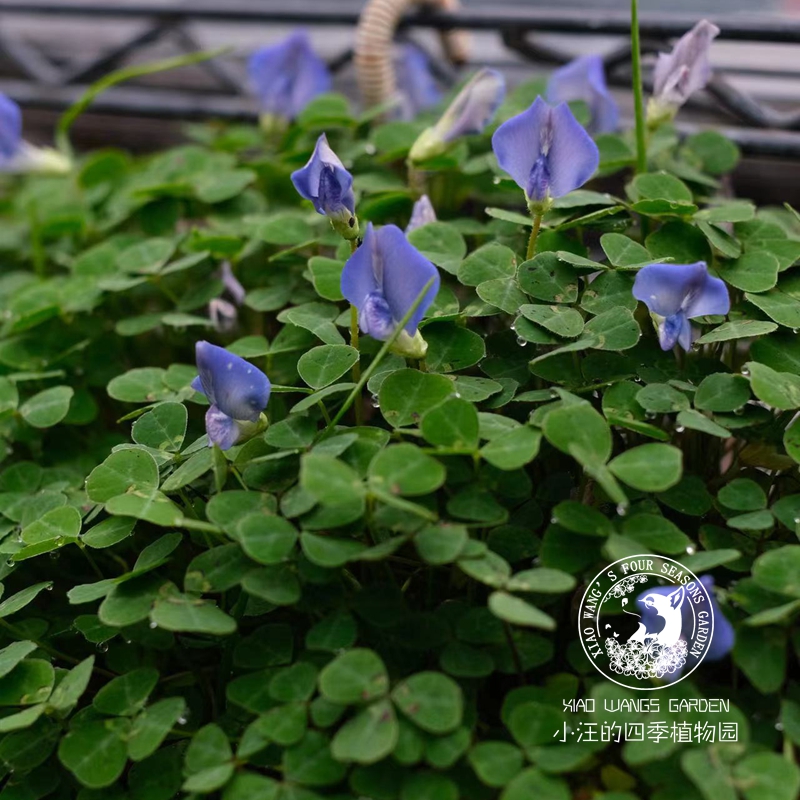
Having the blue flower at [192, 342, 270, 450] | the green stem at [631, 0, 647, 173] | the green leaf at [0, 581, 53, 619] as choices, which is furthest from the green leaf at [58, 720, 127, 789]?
the green stem at [631, 0, 647, 173]

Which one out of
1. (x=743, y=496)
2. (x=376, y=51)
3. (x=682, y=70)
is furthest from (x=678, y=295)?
(x=376, y=51)

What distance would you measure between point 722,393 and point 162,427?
43 cm

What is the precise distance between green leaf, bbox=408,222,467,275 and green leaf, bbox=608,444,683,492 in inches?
10.7

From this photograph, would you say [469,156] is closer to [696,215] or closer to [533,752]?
[696,215]

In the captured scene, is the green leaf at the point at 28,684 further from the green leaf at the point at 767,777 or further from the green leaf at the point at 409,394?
→ the green leaf at the point at 767,777

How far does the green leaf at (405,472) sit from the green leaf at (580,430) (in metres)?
0.08

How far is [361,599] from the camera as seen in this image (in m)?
0.56

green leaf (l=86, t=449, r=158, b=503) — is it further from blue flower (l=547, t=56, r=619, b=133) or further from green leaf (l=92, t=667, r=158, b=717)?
blue flower (l=547, t=56, r=619, b=133)

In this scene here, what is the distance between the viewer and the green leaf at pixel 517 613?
47 cm

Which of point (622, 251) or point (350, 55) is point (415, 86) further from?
point (622, 251)

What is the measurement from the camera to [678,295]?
641 millimetres

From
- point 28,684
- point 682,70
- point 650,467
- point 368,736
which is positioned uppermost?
point 682,70

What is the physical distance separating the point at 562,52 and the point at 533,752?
112cm

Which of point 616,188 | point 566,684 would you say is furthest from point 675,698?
point 616,188
